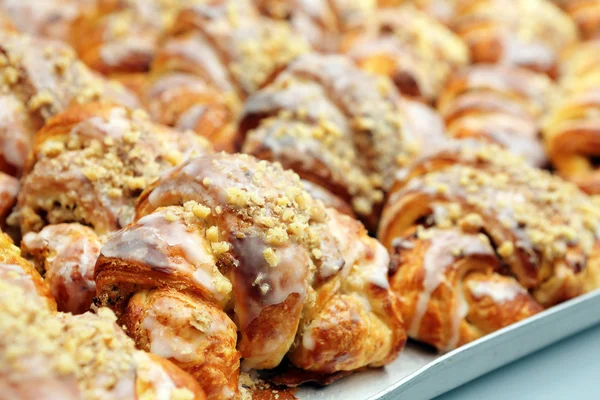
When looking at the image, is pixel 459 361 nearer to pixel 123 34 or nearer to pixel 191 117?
pixel 191 117

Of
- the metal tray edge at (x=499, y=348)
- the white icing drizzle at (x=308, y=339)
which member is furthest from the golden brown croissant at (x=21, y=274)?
the metal tray edge at (x=499, y=348)

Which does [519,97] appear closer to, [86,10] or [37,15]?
[86,10]

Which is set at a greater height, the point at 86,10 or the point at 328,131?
the point at 86,10

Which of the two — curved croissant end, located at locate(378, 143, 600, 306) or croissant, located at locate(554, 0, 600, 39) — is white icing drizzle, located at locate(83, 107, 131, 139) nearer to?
curved croissant end, located at locate(378, 143, 600, 306)

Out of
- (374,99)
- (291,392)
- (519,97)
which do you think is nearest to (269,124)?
(374,99)

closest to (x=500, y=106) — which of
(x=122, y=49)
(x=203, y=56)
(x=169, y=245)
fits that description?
(x=203, y=56)

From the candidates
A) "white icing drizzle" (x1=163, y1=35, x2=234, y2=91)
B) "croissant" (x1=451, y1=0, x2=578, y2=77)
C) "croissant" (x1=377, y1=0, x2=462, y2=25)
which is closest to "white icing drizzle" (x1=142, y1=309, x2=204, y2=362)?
"white icing drizzle" (x1=163, y1=35, x2=234, y2=91)
